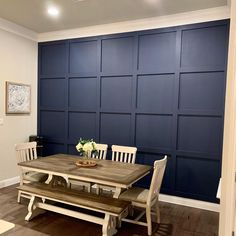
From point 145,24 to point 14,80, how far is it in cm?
258

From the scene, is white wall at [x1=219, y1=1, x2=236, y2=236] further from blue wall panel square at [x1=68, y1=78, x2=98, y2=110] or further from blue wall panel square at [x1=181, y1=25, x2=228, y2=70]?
blue wall panel square at [x1=68, y1=78, x2=98, y2=110]

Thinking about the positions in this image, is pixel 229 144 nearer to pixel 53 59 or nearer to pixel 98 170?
pixel 98 170

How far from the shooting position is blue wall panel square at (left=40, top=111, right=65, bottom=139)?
447 centimetres

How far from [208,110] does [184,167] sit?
0.96m

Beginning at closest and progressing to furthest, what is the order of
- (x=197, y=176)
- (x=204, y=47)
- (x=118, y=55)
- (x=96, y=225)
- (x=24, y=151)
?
1. (x=96, y=225)
2. (x=204, y=47)
3. (x=197, y=176)
4. (x=24, y=151)
5. (x=118, y=55)

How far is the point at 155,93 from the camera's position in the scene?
3676 millimetres

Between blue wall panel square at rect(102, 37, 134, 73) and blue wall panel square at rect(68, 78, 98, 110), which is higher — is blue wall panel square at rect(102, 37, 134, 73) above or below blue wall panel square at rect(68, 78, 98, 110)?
above

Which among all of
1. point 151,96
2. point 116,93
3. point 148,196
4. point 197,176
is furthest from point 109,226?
point 116,93

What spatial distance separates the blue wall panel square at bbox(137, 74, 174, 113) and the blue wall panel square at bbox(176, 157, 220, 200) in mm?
890

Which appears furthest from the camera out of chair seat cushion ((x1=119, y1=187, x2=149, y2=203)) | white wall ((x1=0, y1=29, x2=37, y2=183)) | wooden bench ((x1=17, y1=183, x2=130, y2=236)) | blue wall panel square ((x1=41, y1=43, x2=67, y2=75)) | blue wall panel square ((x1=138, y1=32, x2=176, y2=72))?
blue wall panel square ((x1=41, y1=43, x2=67, y2=75))

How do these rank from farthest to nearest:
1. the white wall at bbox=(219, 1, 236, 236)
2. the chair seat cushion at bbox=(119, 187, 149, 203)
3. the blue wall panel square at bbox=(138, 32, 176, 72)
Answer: the blue wall panel square at bbox=(138, 32, 176, 72) < the chair seat cushion at bbox=(119, 187, 149, 203) < the white wall at bbox=(219, 1, 236, 236)

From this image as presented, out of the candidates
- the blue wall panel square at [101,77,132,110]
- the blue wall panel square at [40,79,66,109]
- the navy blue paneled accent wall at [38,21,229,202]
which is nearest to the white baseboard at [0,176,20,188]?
the navy blue paneled accent wall at [38,21,229,202]

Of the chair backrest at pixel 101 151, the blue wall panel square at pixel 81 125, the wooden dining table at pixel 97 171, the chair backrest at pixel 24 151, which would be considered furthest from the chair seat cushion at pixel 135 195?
the chair backrest at pixel 24 151

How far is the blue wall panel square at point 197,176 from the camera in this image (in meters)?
3.35
